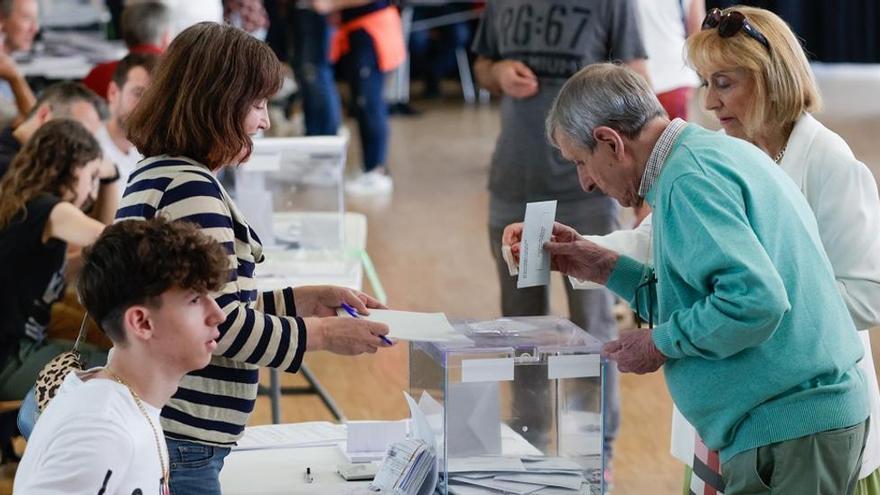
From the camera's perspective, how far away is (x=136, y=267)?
1891 mm

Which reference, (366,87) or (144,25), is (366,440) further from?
(366,87)

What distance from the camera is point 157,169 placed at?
220 cm

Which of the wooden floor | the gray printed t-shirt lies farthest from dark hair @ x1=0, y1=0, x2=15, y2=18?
the gray printed t-shirt

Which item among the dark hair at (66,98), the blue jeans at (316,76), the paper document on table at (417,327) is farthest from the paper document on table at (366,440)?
the blue jeans at (316,76)

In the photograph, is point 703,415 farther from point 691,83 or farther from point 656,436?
point 691,83

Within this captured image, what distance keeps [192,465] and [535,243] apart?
818 millimetres

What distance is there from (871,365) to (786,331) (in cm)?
50

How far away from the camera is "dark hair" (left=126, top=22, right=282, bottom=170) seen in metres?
2.23

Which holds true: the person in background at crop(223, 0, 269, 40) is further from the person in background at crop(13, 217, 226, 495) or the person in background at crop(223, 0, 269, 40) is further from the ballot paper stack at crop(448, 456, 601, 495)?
the person in background at crop(13, 217, 226, 495)

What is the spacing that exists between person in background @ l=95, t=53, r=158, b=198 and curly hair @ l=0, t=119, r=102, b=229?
0.52 metres

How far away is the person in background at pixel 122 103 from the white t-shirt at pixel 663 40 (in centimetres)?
188

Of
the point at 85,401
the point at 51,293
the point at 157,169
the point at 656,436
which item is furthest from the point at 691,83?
the point at 85,401

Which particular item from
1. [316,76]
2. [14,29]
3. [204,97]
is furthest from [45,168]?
[316,76]

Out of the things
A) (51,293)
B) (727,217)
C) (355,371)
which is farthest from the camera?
(355,371)
